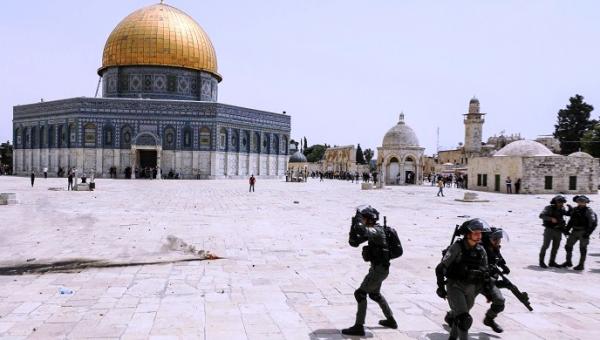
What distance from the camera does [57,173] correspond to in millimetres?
44750

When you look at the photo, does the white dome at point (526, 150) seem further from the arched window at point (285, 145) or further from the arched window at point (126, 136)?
the arched window at point (126, 136)

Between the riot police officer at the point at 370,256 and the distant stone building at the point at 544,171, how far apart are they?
29.7 metres

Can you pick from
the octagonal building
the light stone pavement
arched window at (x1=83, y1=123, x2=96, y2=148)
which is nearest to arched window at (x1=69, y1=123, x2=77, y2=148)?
the octagonal building

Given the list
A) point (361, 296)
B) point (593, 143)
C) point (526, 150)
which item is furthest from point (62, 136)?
point (593, 143)

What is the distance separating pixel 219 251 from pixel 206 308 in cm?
359

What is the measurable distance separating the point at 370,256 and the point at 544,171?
31.0 meters

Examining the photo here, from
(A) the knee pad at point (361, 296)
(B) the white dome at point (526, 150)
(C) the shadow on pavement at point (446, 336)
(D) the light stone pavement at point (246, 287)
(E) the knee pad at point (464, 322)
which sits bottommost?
(C) the shadow on pavement at point (446, 336)

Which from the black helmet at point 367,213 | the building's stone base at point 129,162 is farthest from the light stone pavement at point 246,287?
the building's stone base at point 129,162

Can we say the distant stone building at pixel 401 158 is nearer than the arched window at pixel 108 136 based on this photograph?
No

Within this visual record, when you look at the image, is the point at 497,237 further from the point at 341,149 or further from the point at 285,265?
the point at 341,149

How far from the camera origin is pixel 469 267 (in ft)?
14.9

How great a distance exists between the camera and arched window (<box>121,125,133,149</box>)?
44062mm

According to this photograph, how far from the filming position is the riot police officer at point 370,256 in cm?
497

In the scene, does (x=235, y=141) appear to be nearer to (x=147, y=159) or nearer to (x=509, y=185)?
(x=147, y=159)
